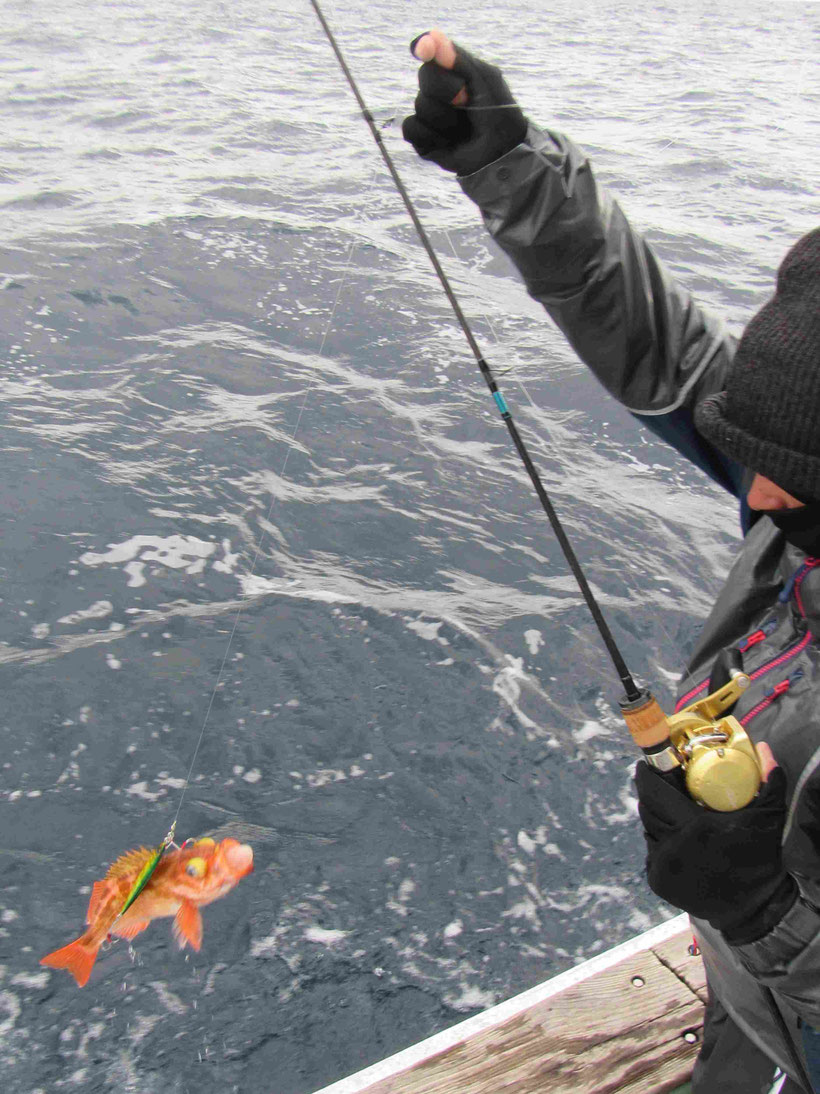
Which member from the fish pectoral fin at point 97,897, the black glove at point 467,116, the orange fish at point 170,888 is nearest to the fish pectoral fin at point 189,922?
the orange fish at point 170,888

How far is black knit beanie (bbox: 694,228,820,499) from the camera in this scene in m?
1.39

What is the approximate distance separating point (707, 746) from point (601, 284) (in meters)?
1.05

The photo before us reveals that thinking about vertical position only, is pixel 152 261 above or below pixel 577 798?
above

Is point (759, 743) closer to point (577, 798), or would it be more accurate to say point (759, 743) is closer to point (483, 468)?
point (577, 798)

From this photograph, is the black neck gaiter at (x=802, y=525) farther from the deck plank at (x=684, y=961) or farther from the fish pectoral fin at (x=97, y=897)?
the fish pectoral fin at (x=97, y=897)

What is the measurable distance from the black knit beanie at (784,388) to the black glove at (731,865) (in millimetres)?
519

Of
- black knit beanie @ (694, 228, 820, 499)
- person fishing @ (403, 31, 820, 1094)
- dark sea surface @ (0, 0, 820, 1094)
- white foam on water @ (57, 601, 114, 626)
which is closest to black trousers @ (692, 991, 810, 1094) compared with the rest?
person fishing @ (403, 31, 820, 1094)

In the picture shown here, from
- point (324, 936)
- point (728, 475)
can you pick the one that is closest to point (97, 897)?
point (324, 936)

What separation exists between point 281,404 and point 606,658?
9.13 feet

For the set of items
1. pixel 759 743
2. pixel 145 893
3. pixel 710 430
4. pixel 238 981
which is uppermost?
pixel 710 430

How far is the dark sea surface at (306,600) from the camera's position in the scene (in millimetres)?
2672

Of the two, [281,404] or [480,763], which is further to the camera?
[281,404]

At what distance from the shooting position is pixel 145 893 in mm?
2502

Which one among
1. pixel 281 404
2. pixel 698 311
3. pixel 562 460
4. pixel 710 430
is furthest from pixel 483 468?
pixel 710 430
